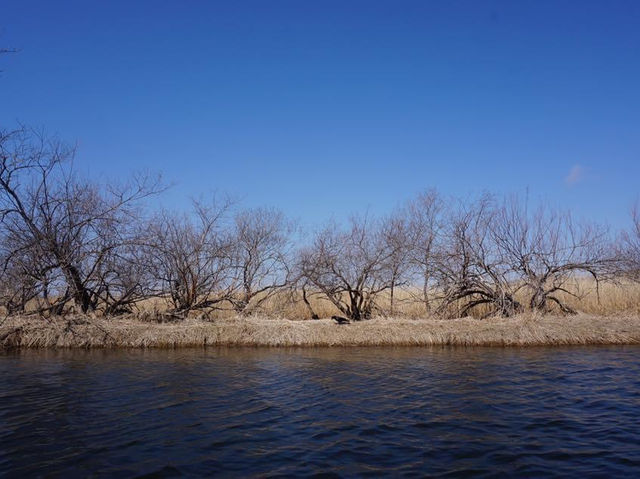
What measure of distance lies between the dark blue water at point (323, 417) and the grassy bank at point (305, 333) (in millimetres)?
2623

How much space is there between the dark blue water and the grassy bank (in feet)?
8.60

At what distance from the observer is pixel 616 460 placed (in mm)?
7188

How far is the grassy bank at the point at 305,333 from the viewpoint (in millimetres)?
18500

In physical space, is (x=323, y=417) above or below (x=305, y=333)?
below

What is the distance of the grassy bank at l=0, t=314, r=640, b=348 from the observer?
60.7 ft

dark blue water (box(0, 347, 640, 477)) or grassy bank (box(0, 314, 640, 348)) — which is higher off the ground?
grassy bank (box(0, 314, 640, 348))

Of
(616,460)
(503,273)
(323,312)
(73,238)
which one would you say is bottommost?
(616,460)

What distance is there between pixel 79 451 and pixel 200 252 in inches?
633

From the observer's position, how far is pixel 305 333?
63.5 feet

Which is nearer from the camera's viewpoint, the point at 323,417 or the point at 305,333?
the point at 323,417

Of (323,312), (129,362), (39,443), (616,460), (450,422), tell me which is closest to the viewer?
(616,460)

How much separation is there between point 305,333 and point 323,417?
9.76 m

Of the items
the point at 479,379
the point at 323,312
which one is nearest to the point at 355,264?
the point at 323,312

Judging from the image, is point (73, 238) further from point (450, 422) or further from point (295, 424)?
point (450, 422)
